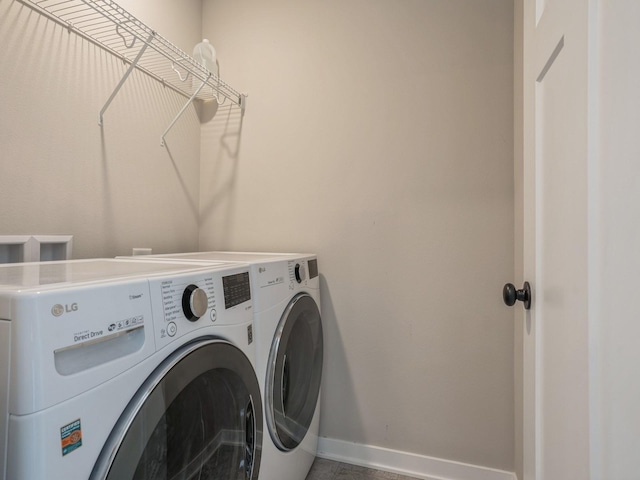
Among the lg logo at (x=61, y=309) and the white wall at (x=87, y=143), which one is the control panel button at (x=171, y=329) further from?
the white wall at (x=87, y=143)

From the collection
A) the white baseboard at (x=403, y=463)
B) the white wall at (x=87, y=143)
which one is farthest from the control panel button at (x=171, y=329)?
Answer: the white baseboard at (x=403, y=463)

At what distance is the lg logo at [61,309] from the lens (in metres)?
0.45

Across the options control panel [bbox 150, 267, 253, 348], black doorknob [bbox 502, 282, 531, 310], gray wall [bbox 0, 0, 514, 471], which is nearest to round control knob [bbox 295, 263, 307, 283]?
gray wall [bbox 0, 0, 514, 471]

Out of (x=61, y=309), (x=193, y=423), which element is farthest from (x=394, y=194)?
(x=61, y=309)

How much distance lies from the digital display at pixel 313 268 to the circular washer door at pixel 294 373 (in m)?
0.13

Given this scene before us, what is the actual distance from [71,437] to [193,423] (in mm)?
291

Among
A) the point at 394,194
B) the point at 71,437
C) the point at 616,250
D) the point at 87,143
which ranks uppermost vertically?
the point at 87,143

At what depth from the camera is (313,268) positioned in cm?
153

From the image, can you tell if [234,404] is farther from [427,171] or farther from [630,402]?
[427,171]

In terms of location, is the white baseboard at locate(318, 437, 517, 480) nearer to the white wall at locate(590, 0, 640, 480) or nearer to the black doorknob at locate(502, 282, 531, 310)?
the black doorknob at locate(502, 282, 531, 310)

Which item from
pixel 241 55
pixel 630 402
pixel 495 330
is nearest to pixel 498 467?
pixel 495 330

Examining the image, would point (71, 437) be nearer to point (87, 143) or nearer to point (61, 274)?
point (61, 274)

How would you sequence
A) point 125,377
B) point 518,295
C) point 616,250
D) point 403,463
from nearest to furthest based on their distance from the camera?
point 616,250 < point 125,377 < point 518,295 < point 403,463

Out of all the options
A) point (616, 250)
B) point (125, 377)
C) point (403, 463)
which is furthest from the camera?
point (403, 463)
